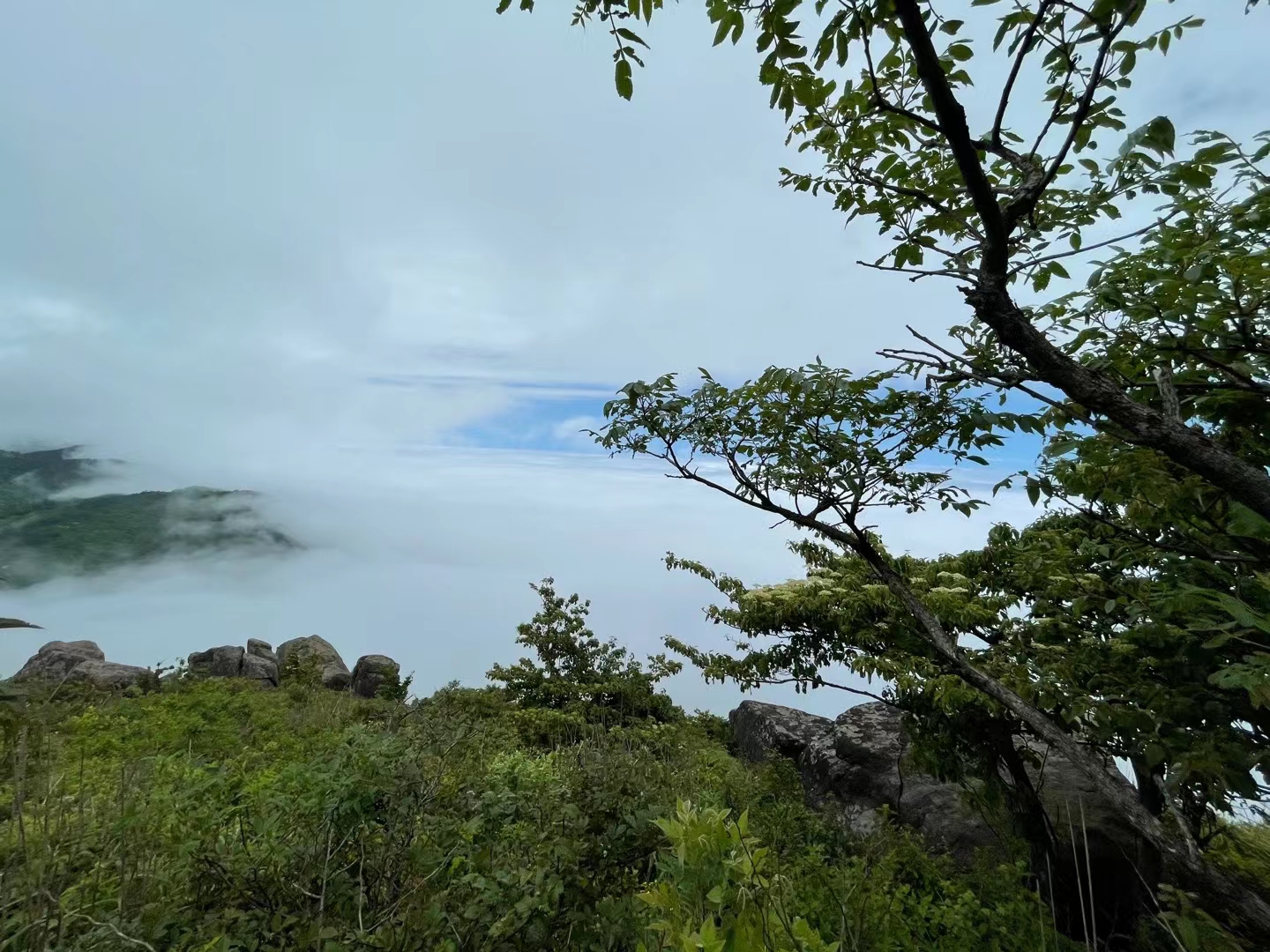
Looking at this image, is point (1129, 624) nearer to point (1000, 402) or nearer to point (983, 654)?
point (983, 654)

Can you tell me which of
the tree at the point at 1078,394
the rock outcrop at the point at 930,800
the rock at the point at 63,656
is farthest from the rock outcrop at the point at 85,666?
the tree at the point at 1078,394

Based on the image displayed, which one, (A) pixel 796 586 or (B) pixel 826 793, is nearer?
(A) pixel 796 586

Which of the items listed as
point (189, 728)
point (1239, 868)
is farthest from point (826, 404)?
point (189, 728)

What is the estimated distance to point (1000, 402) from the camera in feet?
11.9

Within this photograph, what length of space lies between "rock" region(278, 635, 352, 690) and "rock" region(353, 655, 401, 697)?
17.5 inches

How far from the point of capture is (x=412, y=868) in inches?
106

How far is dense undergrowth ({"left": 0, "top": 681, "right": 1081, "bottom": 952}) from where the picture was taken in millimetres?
1774

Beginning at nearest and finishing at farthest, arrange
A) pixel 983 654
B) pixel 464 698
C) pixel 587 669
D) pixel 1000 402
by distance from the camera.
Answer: pixel 1000 402 < pixel 983 654 < pixel 464 698 < pixel 587 669

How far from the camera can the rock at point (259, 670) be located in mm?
18062

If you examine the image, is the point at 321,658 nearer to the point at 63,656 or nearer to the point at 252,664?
the point at 252,664

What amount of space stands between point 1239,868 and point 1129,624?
3.38 m

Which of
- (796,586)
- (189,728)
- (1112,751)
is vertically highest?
(796,586)

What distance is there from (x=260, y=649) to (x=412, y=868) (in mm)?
21964

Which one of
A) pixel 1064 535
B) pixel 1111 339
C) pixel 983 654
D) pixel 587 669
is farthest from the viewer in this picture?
pixel 587 669
